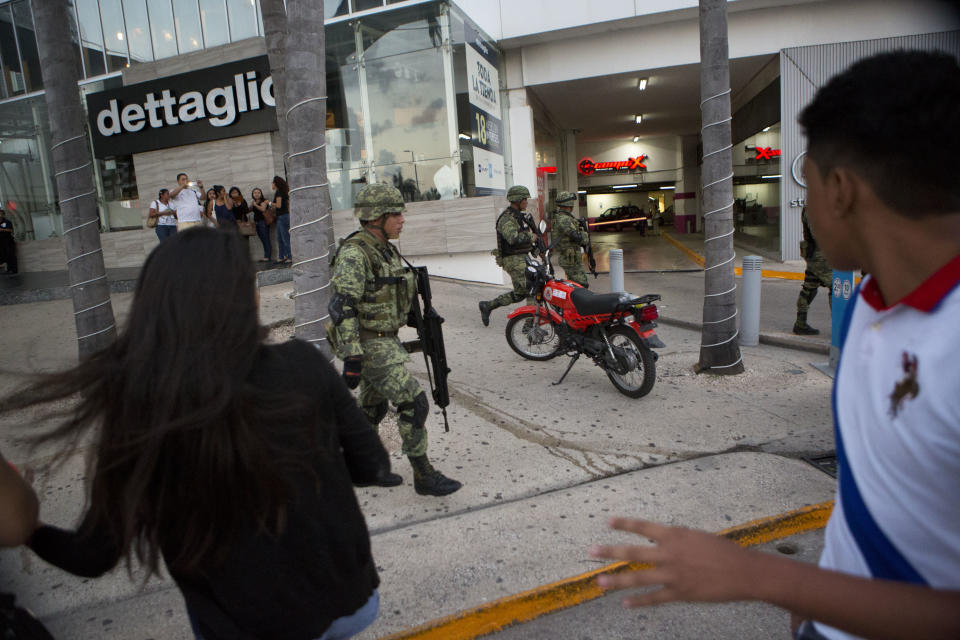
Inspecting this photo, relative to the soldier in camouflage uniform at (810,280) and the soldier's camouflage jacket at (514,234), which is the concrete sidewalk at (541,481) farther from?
the soldier's camouflage jacket at (514,234)

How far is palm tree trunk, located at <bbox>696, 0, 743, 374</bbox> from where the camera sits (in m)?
5.63

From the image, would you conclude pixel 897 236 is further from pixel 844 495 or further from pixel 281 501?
pixel 281 501

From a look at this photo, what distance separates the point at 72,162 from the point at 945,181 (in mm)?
6966

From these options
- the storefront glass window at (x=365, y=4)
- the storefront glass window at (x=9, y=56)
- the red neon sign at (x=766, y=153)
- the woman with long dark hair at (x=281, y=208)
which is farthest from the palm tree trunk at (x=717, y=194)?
the storefront glass window at (x=9, y=56)

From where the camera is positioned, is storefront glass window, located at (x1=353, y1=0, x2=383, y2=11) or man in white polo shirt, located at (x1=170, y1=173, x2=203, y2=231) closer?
man in white polo shirt, located at (x1=170, y1=173, x2=203, y2=231)

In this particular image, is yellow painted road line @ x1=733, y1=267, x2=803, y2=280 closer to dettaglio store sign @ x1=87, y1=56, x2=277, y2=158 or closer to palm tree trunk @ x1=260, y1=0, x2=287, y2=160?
palm tree trunk @ x1=260, y1=0, x2=287, y2=160

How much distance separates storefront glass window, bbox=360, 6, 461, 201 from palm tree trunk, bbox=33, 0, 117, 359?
725 cm

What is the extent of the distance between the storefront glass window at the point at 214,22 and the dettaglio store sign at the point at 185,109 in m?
2.51

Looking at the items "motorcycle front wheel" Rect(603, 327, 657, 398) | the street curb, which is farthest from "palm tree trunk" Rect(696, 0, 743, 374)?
the street curb

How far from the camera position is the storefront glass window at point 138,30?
675 inches

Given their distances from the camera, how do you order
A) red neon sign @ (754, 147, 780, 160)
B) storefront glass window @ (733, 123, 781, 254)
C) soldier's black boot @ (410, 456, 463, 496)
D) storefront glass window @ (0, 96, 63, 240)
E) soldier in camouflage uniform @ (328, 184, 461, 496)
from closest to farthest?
soldier in camouflage uniform @ (328, 184, 461, 496)
soldier's black boot @ (410, 456, 463, 496)
red neon sign @ (754, 147, 780, 160)
storefront glass window @ (733, 123, 781, 254)
storefront glass window @ (0, 96, 63, 240)

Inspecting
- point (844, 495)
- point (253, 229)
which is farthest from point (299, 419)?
point (253, 229)

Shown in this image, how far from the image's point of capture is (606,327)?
18.6 feet

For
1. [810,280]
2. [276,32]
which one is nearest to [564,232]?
[810,280]
